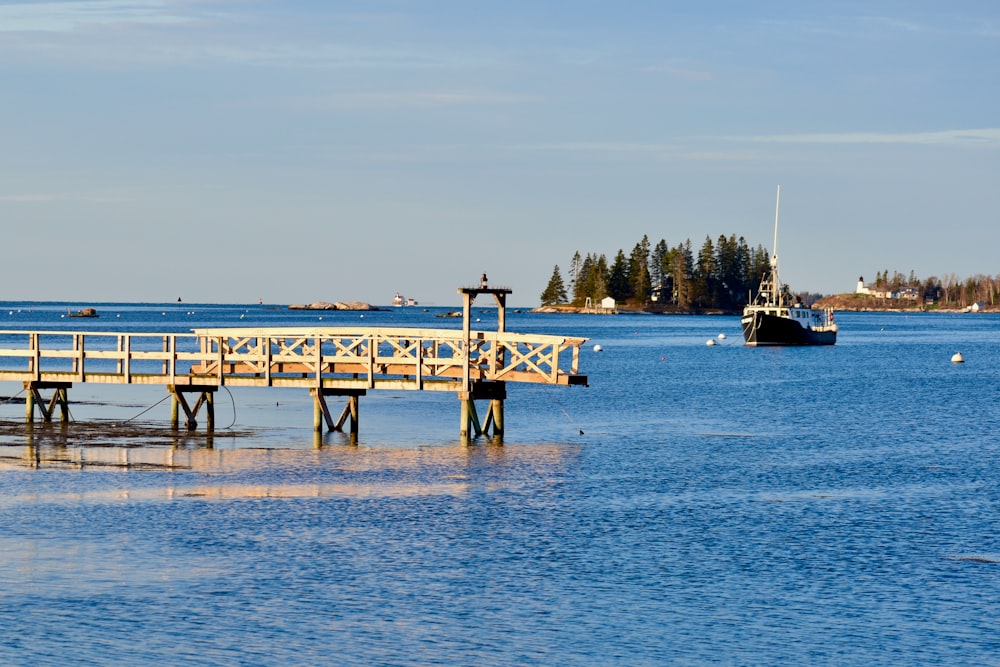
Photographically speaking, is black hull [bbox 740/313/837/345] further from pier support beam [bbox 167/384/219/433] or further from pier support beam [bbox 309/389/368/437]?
pier support beam [bbox 167/384/219/433]

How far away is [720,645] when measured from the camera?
59.5 ft

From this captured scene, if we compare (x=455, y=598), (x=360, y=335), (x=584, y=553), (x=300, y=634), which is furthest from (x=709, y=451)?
(x=300, y=634)

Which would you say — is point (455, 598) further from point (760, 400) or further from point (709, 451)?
point (760, 400)

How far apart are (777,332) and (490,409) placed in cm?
9096

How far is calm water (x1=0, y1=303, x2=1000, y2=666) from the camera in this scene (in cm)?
1817

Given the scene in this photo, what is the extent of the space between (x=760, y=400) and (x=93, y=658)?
48326 mm

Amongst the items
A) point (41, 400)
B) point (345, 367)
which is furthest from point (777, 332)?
point (41, 400)

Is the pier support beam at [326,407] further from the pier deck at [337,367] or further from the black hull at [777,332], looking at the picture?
the black hull at [777,332]

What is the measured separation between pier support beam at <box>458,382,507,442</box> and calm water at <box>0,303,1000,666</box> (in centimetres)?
80

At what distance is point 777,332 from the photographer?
127750 mm

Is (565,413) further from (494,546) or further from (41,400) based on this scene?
(494,546)

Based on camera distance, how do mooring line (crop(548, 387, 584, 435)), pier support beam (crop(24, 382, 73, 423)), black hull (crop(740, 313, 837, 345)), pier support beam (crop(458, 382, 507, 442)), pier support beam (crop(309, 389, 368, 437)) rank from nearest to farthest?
pier support beam (crop(458, 382, 507, 442)), pier support beam (crop(309, 389, 368, 437)), pier support beam (crop(24, 382, 73, 423)), mooring line (crop(548, 387, 584, 435)), black hull (crop(740, 313, 837, 345))

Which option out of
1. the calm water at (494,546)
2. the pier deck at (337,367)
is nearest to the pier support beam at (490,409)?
the pier deck at (337,367)

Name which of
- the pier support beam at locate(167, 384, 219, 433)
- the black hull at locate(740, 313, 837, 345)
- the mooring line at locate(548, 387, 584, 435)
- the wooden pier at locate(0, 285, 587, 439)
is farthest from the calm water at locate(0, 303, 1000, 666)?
the black hull at locate(740, 313, 837, 345)
